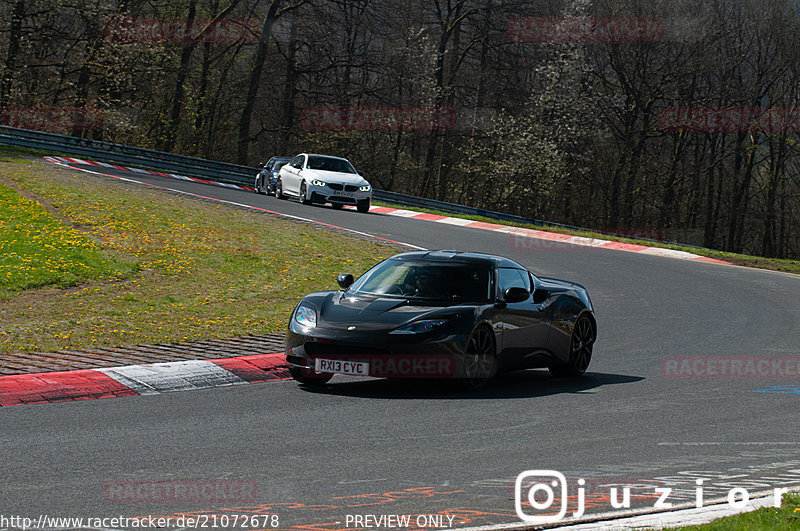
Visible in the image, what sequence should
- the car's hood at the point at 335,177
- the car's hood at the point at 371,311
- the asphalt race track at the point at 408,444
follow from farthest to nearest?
1. the car's hood at the point at 335,177
2. the car's hood at the point at 371,311
3. the asphalt race track at the point at 408,444

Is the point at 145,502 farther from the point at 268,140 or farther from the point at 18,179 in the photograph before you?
the point at 268,140

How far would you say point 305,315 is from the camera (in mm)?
9648

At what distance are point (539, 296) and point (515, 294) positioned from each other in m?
0.80

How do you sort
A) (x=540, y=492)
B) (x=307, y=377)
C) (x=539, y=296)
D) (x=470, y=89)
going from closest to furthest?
(x=540, y=492) < (x=307, y=377) < (x=539, y=296) < (x=470, y=89)

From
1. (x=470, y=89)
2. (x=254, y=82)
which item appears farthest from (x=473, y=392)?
(x=470, y=89)

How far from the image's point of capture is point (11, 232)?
17.0m

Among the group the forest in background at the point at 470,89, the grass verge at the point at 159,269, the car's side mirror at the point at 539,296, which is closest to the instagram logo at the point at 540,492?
the car's side mirror at the point at 539,296

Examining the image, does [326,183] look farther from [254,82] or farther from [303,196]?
[254,82]

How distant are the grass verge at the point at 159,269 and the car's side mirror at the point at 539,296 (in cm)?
350

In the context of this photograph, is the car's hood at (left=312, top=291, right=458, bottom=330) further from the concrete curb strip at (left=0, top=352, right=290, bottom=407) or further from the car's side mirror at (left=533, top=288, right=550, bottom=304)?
the car's side mirror at (left=533, top=288, right=550, bottom=304)

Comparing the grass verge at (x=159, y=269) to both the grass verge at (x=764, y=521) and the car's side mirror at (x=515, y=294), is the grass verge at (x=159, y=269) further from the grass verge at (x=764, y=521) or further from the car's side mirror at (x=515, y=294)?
the grass verge at (x=764, y=521)

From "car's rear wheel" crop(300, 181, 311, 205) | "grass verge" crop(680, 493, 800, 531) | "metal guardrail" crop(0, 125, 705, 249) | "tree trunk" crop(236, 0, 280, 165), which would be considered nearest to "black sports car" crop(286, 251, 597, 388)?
"grass verge" crop(680, 493, 800, 531)

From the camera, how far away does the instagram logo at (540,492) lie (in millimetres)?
5141

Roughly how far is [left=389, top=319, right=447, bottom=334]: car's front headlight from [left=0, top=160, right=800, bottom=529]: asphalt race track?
1.99 feet
